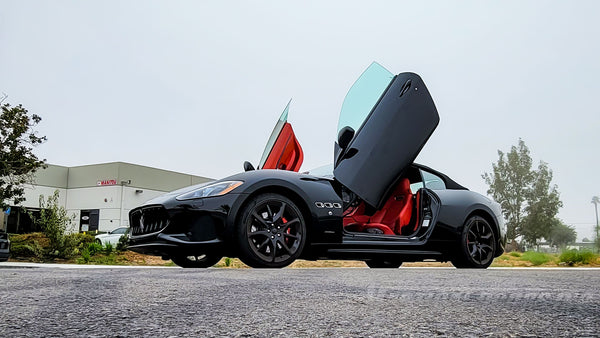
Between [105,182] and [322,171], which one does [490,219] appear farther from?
[105,182]

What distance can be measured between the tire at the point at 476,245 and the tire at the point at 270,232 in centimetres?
232

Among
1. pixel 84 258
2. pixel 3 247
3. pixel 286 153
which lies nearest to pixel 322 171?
pixel 286 153

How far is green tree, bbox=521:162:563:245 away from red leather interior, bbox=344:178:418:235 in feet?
133

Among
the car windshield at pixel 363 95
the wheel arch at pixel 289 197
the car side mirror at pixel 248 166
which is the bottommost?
the wheel arch at pixel 289 197

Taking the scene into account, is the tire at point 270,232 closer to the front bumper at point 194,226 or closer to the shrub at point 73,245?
the front bumper at point 194,226

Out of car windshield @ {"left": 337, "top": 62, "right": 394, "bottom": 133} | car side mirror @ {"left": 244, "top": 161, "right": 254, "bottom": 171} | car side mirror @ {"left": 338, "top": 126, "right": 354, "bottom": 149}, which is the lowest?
car side mirror @ {"left": 244, "top": 161, "right": 254, "bottom": 171}

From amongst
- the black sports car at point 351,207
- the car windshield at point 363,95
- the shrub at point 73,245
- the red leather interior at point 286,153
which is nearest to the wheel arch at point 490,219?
the black sports car at point 351,207

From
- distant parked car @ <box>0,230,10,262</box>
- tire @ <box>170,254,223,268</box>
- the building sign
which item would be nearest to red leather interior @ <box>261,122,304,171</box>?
tire @ <box>170,254,223,268</box>

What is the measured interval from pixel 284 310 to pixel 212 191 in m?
3.08

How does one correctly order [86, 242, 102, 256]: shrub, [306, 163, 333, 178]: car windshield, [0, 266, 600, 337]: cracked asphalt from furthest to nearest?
[86, 242, 102, 256]: shrub
[306, 163, 333, 178]: car windshield
[0, 266, 600, 337]: cracked asphalt

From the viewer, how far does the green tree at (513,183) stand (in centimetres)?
4425

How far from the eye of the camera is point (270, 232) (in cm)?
501

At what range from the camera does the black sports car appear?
4.91 m

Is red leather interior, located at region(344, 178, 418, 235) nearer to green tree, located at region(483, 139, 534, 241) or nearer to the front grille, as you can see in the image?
the front grille
